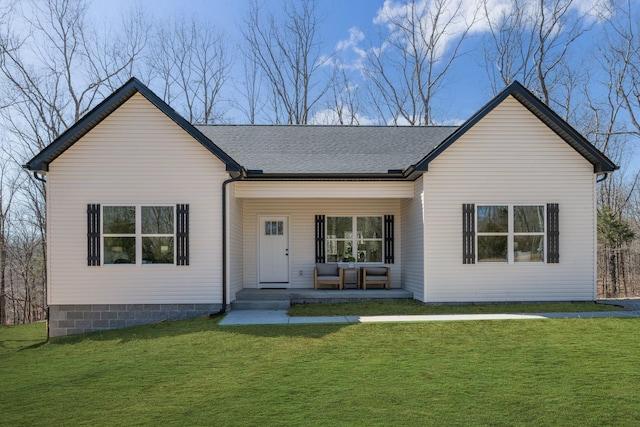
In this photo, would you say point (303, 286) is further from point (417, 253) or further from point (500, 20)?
point (500, 20)

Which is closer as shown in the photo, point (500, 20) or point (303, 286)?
point (303, 286)

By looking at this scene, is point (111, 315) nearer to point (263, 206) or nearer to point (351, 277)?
point (263, 206)

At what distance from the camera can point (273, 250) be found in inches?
538

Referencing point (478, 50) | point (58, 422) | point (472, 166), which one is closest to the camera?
point (58, 422)

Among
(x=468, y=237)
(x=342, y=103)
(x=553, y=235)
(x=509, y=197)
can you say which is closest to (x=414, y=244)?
(x=468, y=237)

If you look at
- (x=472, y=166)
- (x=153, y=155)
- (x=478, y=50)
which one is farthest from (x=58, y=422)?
(x=478, y=50)

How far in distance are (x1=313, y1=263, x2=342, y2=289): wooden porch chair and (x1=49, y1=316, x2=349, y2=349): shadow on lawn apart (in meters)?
3.67

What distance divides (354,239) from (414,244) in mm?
2203

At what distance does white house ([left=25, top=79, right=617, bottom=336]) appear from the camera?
10.4m

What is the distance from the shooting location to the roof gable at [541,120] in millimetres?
10938

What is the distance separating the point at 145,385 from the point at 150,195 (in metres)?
5.66

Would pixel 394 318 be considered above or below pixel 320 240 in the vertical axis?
below

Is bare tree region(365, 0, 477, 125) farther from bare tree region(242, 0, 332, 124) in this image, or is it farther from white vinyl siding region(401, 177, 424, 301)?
white vinyl siding region(401, 177, 424, 301)

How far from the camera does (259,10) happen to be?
28.1 meters
